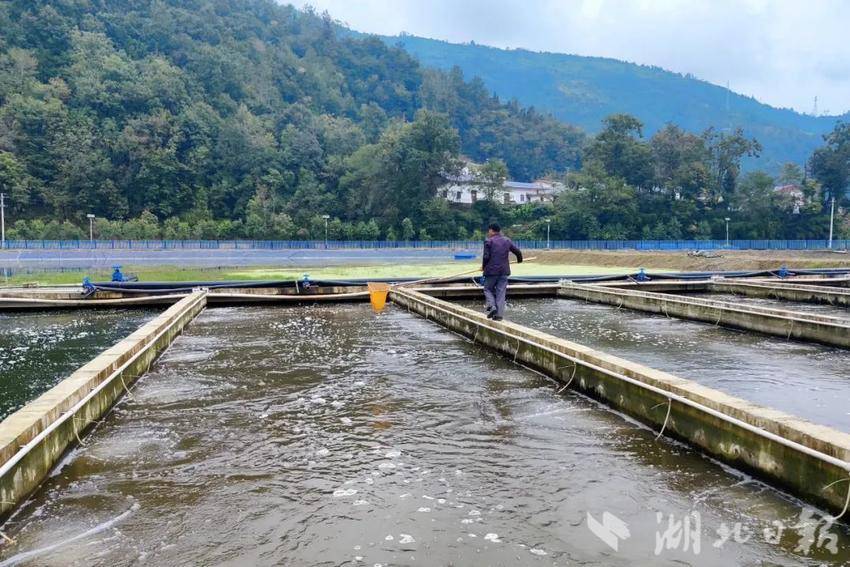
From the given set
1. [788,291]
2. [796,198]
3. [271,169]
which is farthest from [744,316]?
[271,169]

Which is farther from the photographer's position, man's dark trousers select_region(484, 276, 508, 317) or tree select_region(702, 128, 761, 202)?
tree select_region(702, 128, 761, 202)

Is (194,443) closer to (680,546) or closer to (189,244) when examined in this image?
(680,546)

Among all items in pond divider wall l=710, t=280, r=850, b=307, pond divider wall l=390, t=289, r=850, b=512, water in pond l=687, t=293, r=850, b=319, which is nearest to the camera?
pond divider wall l=390, t=289, r=850, b=512

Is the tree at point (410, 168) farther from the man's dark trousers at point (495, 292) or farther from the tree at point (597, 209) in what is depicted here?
the man's dark trousers at point (495, 292)

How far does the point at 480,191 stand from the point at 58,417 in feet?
247

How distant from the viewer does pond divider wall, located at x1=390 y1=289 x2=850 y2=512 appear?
384 cm

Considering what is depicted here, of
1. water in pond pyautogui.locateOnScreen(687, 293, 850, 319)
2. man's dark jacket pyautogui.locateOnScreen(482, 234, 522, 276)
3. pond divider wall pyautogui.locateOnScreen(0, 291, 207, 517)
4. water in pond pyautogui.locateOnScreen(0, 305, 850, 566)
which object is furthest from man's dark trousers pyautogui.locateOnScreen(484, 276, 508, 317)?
water in pond pyautogui.locateOnScreen(687, 293, 850, 319)

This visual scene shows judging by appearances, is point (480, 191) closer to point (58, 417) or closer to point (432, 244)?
point (432, 244)

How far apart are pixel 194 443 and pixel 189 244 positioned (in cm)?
6412

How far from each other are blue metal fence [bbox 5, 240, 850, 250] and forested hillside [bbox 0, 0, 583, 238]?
4.35 m

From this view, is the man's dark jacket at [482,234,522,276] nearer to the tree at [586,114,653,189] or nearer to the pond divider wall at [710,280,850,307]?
the pond divider wall at [710,280,850,307]

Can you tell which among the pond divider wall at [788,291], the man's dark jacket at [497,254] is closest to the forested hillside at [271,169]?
the pond divider wall at [788,291]

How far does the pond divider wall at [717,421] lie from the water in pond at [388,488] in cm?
16

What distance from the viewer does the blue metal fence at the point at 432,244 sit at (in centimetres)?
6081
